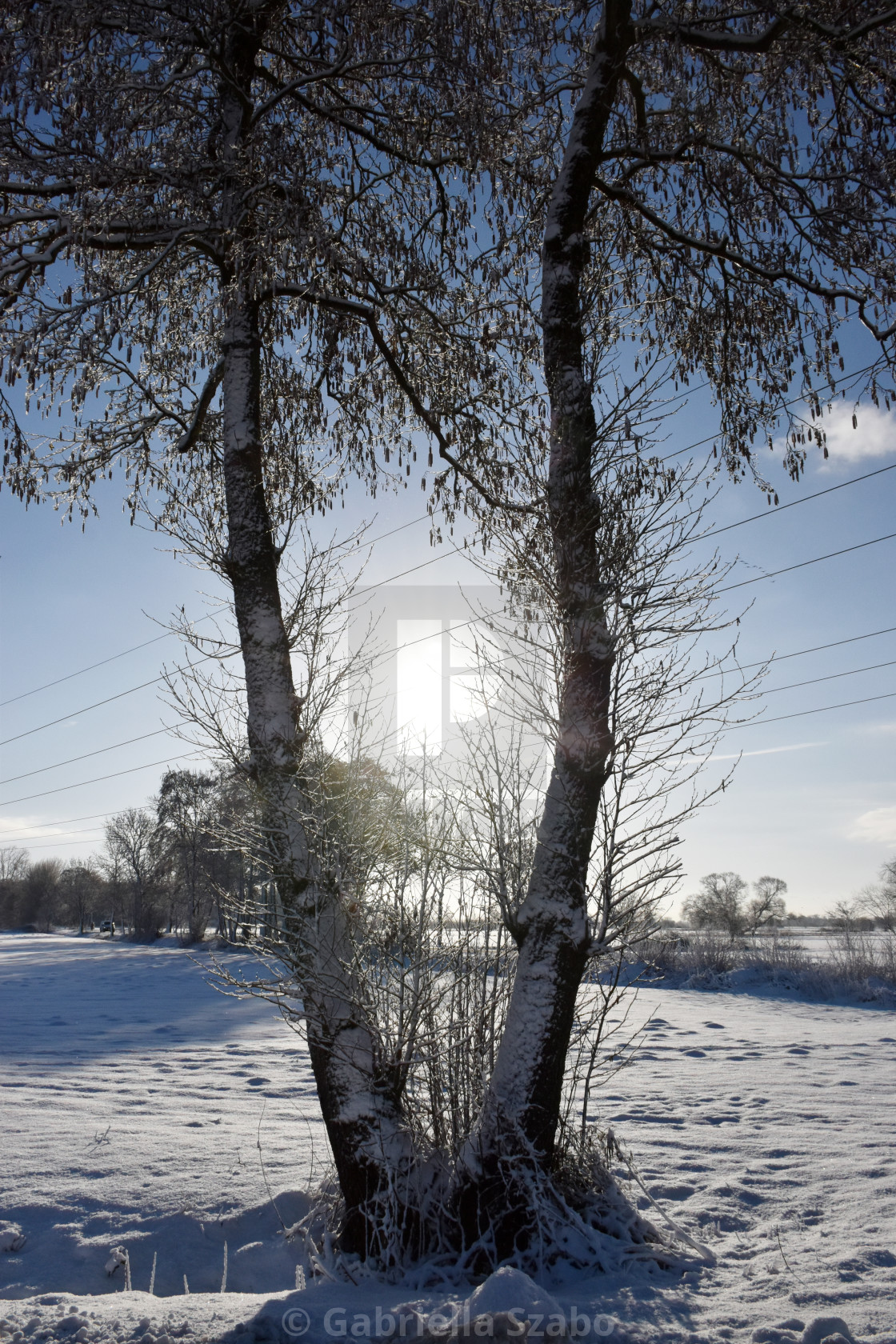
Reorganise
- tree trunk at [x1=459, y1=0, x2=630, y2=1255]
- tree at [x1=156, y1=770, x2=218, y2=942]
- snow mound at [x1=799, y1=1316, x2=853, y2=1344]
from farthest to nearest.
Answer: tree at [x1=156, y1=770, x2=218, y2=942] < tree trunk at [x1=459, y1=0, x2=630, y2=1255] < snow mound at [x1=799, y1=1316, x2=853, y2=1344]

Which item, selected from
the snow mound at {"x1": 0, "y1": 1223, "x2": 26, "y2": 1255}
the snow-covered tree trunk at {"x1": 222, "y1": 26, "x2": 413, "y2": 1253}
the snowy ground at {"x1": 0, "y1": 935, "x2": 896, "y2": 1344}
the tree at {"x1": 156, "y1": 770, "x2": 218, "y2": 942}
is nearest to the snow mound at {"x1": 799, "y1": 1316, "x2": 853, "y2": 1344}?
the snowy ground at {"x1": 0, "y1": 935, "x2": 896, "y2": 1344}

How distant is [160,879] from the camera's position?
1810 inches

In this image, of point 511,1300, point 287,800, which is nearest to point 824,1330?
point 511,1300

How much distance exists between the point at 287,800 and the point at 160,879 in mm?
46651

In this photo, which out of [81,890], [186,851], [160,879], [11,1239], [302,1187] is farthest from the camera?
[81,890]

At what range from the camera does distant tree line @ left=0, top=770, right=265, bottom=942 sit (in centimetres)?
566

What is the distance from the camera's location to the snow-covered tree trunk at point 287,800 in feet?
11.1

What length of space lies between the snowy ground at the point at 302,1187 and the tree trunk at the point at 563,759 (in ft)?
1.64

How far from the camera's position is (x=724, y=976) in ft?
49.2

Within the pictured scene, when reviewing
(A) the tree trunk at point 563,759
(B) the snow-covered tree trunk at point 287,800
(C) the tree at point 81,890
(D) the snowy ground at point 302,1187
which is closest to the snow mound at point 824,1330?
(D) the snowy ground at point 302,1187

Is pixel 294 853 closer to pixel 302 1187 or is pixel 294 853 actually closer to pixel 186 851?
pixel 302 1187

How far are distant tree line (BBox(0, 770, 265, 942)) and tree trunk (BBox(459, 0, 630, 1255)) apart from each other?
4.55 ft

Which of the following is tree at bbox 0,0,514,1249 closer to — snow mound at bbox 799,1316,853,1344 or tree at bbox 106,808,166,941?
snow mound at bbox 799,1316,853,1344

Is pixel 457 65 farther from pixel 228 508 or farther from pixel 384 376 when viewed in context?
pixel 228 508
